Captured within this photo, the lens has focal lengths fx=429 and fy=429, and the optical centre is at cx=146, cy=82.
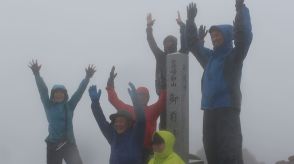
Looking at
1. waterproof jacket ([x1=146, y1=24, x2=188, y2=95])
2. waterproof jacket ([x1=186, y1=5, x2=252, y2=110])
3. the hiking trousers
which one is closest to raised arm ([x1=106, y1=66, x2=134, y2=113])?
waterproof jacket ([x1=146, y1=24, x2=188, y2=95])

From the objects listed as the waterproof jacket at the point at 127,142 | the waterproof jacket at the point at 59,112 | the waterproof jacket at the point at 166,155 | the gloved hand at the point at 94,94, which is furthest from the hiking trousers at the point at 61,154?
the waterproof jacket at the point at 166,155

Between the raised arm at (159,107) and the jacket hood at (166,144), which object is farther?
the raised arm at (159,107)

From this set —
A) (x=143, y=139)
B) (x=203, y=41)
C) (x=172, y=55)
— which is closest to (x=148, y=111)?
(x=143, y=139)

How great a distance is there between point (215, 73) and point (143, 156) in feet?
6.38

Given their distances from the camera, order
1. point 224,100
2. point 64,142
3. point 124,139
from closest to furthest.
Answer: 1. point 224,100
2. point 124,139
3. point 64,142

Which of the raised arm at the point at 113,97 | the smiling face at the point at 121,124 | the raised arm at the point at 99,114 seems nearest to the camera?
the smiling face at the point at 121,124

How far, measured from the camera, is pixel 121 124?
7.12 m

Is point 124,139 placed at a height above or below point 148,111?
below

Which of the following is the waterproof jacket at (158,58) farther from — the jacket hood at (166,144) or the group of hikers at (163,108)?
the jacket hood at (166,144)

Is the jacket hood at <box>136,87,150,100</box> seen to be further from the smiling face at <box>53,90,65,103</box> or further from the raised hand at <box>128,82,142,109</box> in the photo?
the smiling face at <box>53,90,65,103</box>

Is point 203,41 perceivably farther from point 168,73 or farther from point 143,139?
point 143,139

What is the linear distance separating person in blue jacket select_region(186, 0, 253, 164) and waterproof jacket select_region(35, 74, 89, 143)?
3018 millimetres

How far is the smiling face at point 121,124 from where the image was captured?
7.12m

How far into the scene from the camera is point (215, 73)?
6484 millimetres
